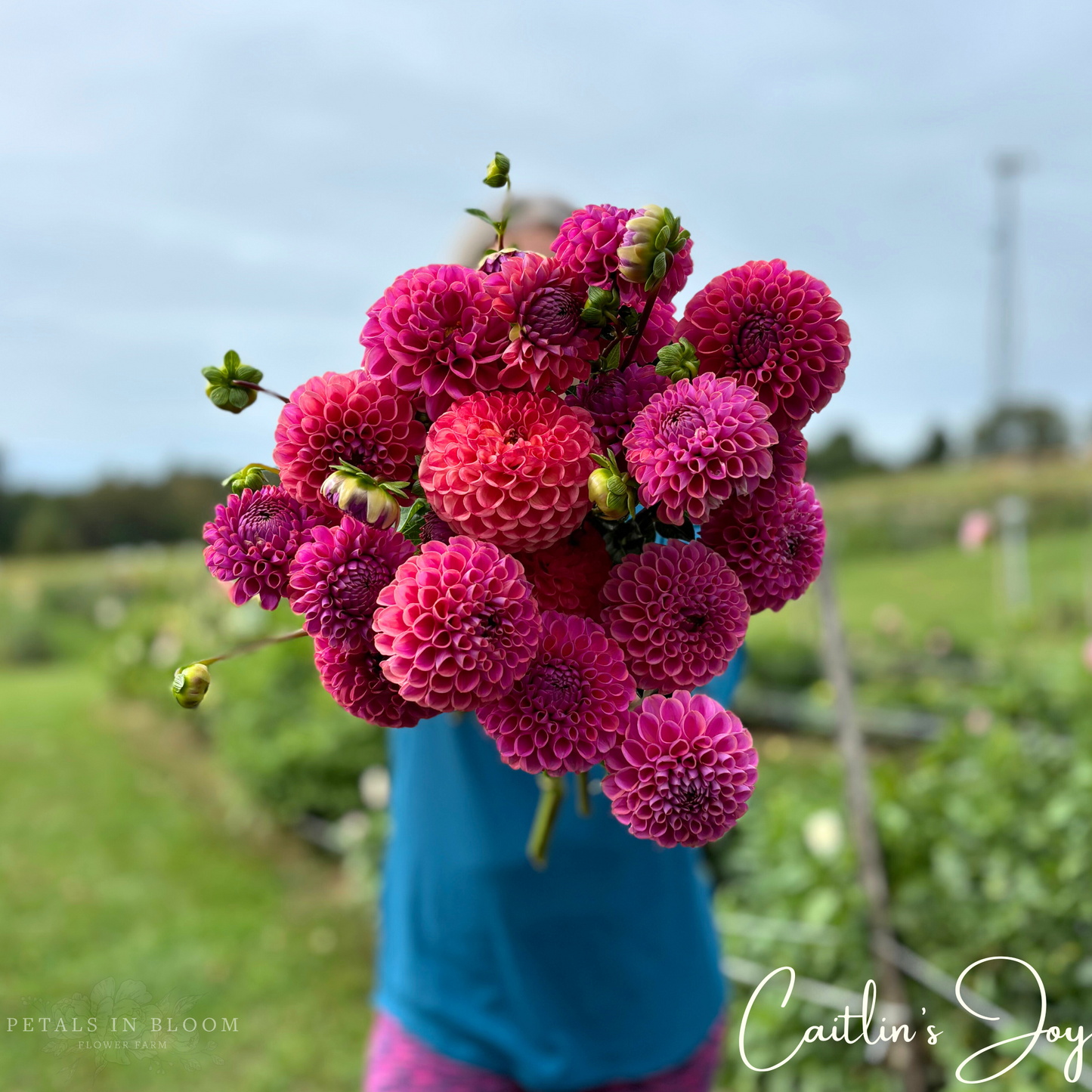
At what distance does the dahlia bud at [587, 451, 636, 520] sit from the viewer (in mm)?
557

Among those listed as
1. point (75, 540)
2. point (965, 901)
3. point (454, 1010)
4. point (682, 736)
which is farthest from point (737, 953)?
point (75, 540)

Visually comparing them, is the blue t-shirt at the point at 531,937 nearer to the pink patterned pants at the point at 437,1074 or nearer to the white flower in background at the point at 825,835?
the pink patterned pants at the point at 437,1074

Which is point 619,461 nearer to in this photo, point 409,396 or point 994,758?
point 409,396

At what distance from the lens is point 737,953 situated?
2486mm

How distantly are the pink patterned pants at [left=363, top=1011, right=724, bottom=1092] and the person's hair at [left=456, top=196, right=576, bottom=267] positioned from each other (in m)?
1.06

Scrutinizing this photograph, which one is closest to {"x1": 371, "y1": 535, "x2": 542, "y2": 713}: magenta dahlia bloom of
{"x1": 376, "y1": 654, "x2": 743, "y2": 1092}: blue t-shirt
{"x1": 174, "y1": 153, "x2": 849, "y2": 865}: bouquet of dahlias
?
{"x1": 174, "y1": 153, "x2": 849, "y2": 865}: bouquet of dahlias

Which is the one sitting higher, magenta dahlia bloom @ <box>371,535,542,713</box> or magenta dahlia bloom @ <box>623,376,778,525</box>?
magenta dahlia bloom @ <box>623,376,778,525</box>

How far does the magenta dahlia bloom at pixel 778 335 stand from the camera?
60 cm

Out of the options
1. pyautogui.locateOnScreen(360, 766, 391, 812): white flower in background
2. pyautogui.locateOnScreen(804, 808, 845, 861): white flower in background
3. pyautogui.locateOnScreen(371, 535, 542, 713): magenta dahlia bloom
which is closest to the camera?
pyautogui.locateOnScreen(371, 535, 542, 713): magenta dahlia bloom

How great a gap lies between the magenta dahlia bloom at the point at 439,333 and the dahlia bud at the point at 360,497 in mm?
73

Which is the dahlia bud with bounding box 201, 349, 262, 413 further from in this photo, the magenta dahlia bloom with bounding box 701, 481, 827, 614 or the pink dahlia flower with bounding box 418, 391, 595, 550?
the magenta dahlia bloom with bounding box 701, 481, 827, 614

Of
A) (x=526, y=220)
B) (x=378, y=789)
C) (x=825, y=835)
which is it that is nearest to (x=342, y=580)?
(x=526, y=220)

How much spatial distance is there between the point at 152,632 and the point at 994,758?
18.9 feet

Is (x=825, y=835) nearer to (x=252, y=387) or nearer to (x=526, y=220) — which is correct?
(x=526, y=220)
